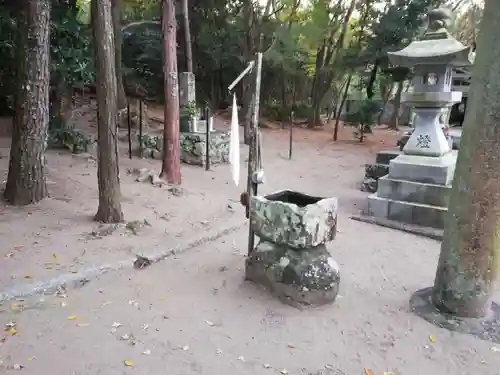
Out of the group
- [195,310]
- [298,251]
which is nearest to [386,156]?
[298,251]

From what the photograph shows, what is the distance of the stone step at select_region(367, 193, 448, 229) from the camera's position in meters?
6.23

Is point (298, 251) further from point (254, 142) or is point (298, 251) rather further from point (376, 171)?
point (376, 171)

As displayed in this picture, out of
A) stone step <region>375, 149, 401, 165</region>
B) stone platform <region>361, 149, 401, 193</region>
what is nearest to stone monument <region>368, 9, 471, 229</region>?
stone platform <region>361, 149, 401, 193</region>

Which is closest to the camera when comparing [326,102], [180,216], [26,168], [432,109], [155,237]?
[155,237]

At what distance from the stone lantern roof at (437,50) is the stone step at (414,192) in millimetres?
1955

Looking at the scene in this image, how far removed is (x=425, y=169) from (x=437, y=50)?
1895 mm

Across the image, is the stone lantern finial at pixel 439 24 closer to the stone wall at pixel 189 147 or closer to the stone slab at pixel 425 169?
the stone slab at pixel 425 169

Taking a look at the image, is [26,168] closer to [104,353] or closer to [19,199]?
[19,199]

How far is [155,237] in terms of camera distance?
5.10 metres

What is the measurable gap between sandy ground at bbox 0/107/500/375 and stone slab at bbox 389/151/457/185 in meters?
1.07

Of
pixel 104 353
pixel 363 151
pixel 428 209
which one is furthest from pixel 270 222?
pixel 363 151

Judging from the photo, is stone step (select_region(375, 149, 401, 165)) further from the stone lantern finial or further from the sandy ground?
the sandy ground

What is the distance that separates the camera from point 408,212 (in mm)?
6508

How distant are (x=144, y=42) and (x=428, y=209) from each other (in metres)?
13.4
